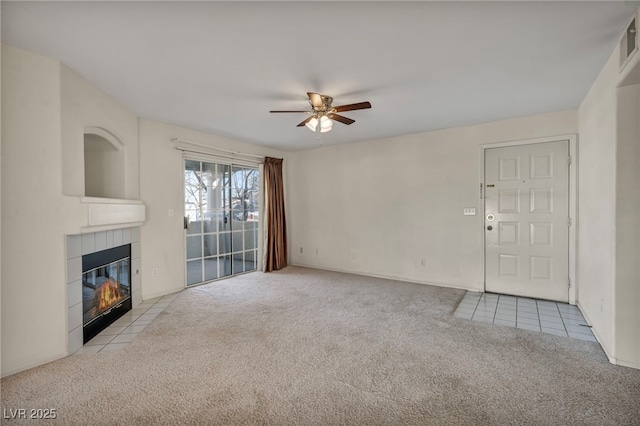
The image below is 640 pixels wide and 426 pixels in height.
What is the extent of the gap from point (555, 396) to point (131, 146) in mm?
4558

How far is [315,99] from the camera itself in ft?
8.71

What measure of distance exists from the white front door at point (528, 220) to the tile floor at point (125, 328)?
14.1 feet

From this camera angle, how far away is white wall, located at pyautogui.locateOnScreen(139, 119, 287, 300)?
3791 millimetres

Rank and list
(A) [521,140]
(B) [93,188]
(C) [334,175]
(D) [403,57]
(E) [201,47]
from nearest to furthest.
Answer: (E) [201,47] < (D) [403,57] < (B) [93,188] < (A) [521,140] < (C) [334,175]

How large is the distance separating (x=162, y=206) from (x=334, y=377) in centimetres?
319

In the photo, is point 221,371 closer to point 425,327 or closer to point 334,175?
point 425,327

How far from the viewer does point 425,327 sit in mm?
2936

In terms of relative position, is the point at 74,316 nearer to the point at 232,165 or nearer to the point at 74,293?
the point at 74,293

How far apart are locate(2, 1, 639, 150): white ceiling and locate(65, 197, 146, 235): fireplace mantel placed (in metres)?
1.10

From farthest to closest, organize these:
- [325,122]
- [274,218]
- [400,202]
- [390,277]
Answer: [274,218] < [390,277] < [400,202] < [325,122]

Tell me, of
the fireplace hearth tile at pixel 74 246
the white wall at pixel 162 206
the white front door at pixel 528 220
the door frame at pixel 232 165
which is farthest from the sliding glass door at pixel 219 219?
the white front door at pixel 528 220

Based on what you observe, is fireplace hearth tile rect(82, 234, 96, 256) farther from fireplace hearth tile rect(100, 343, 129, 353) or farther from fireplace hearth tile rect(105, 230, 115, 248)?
fireplace hearth tile rect(100, 343, 129, 353)

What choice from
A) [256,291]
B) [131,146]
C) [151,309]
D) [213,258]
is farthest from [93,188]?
[256,291]

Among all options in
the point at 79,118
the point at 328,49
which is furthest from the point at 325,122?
the point at 79,118
